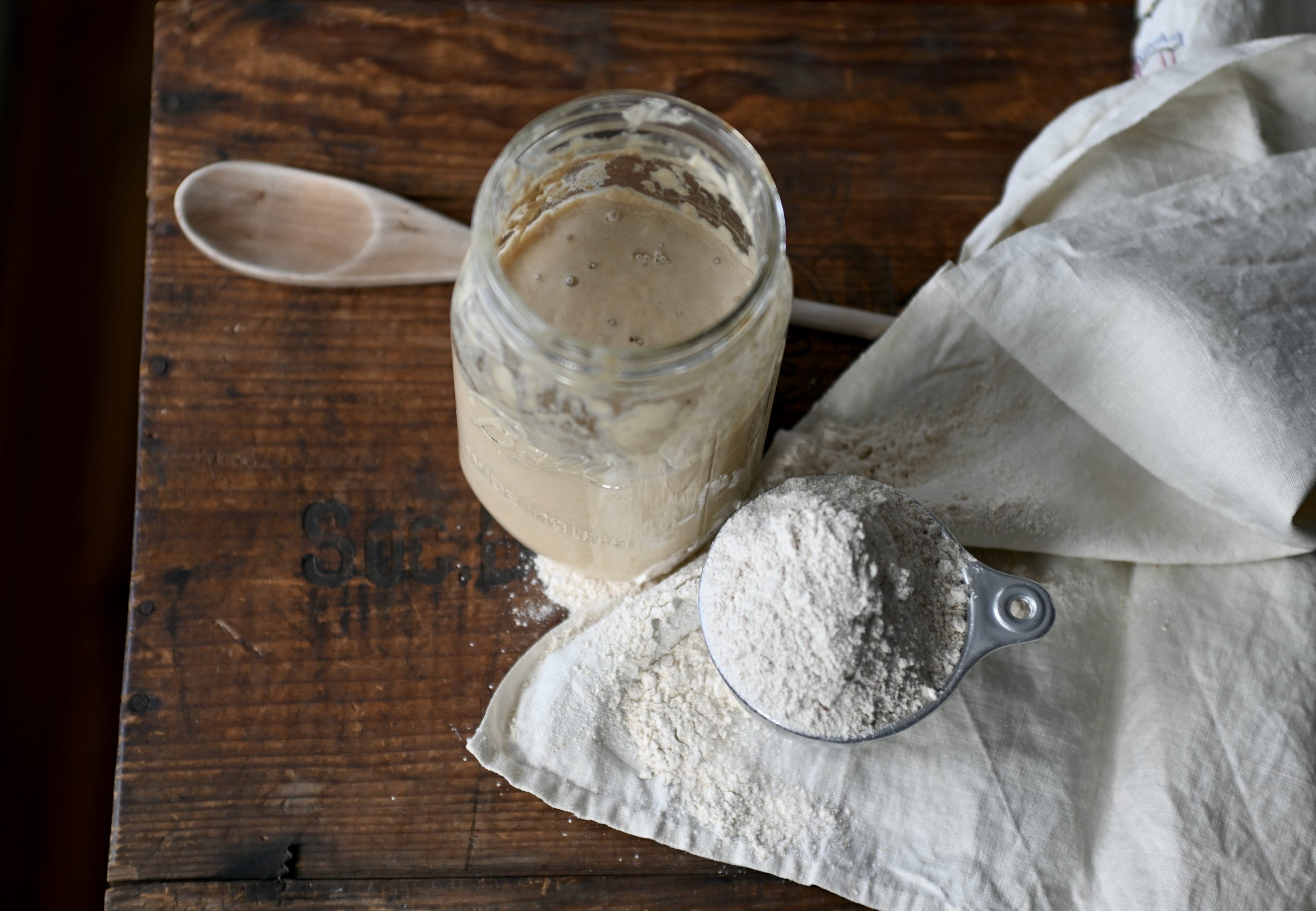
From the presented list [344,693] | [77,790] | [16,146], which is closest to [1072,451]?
[344,693]

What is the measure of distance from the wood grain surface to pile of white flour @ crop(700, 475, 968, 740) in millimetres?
194

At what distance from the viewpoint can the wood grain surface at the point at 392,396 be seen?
2.36 ft

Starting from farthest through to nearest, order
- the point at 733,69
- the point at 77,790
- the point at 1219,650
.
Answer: the point at 77,790 < the point at 733,69 < the point at 1219,650

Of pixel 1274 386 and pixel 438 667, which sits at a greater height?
pixel 1274 386

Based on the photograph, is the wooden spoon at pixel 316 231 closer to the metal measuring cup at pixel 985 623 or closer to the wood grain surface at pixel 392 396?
the wood grain surface at pixel 392 396

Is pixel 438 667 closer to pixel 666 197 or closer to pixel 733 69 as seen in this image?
pixel 666 197

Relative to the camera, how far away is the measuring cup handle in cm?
58

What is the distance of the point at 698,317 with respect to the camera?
2.00 feet

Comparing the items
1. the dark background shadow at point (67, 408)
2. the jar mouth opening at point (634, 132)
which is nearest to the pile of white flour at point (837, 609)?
the jar mouth opening at point (634, 132)

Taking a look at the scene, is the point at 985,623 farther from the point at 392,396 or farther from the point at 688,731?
the point at 392,396

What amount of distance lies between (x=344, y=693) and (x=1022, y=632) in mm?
467

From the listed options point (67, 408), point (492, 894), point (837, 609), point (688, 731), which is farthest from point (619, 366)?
point (67, 408)

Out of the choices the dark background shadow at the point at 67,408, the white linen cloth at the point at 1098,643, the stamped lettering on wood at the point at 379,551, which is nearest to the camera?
the white linen cloth at the point at 1098,643

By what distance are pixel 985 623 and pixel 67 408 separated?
104 cm
